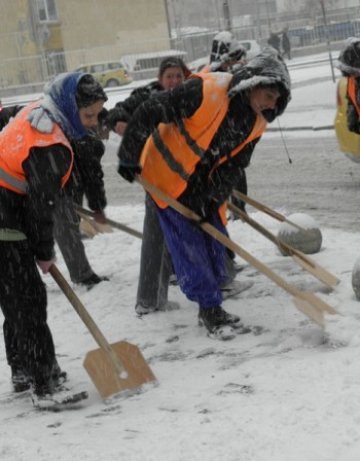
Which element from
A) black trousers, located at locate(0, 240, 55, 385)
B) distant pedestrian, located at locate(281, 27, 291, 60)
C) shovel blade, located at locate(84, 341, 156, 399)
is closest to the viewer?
black trousers, located at locate(0, 240, 55, 385)

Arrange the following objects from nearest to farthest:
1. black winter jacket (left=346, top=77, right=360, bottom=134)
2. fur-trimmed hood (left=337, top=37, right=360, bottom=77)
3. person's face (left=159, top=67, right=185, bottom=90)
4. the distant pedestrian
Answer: person's face (left=159, top=67, right=185, bottom=90), fur-trimmed hood (left=337, top=37, right=360, bottom=77), black winter jacket (left=346, top=77, right=360, bottom=134), the distant pedestrian

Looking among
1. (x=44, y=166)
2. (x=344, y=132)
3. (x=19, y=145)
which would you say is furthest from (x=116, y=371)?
(x=344, y=132)

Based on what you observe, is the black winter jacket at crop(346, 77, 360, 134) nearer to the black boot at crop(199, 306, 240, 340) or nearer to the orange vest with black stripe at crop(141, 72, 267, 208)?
the orange vest with black stripe at crop(141, 72, 267, 208)

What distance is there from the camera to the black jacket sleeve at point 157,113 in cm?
492

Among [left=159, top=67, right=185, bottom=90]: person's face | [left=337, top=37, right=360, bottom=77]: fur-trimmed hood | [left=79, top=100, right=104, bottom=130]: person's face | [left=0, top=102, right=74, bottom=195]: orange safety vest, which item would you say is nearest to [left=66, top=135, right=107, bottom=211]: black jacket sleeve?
[left=79, top=100, right=104, bottom=130]: person's face

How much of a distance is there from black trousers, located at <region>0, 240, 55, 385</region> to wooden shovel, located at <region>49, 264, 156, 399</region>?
0.18 metres

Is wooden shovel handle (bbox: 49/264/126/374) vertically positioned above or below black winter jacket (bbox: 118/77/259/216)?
below

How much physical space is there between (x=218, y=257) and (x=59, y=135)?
170 cm

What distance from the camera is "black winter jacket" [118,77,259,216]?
4.93 m

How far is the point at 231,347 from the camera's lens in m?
5.07

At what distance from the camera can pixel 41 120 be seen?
13.7 feet

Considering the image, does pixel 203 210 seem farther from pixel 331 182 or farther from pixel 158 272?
pixel 331 182

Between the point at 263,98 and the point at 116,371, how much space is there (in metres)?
1.69

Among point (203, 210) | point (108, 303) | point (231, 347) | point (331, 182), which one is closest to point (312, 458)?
point (231, 347)
